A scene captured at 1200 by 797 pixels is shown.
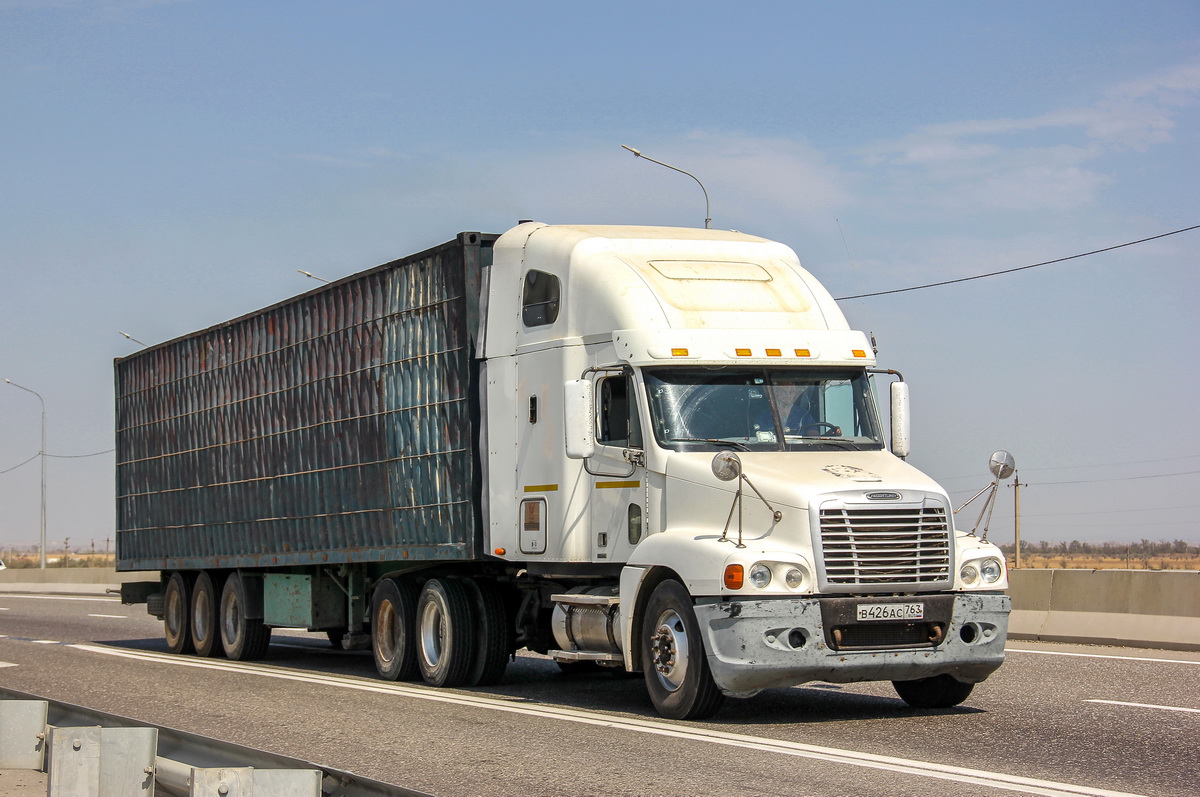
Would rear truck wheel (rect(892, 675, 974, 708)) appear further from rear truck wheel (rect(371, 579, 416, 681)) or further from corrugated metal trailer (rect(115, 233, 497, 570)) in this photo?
rear truck wheel (rect(371, 579, 416, 681))

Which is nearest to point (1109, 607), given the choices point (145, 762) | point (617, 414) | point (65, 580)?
point (617, 414)

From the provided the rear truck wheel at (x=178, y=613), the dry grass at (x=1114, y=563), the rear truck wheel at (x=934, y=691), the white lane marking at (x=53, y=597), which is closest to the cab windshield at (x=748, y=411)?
the rear truck wheel at (x=934, y=691)

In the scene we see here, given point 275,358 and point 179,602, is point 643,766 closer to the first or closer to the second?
point 275,358

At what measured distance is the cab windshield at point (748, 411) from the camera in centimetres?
1212

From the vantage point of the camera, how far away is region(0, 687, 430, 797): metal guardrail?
21.4ft

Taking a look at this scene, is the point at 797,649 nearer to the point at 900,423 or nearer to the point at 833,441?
the point at 833,441

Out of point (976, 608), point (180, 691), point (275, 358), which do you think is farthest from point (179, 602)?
point (976, 608)

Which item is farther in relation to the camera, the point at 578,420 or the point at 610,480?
the point at 610,480

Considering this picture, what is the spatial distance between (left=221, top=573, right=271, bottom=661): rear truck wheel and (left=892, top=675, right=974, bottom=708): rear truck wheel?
10.0 metres

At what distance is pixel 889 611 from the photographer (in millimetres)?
11109

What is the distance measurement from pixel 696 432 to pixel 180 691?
20.8 feet

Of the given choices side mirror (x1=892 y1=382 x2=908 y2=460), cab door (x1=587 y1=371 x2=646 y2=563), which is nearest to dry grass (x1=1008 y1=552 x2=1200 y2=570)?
side mirror (x1=892 y1=382 x2=908 y2=460)

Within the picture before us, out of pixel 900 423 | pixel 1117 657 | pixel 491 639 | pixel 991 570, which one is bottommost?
pixel 1117 657

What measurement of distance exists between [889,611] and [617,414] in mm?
2759
